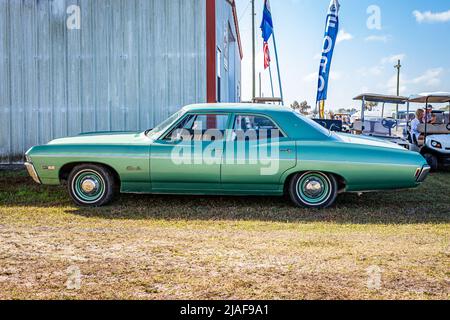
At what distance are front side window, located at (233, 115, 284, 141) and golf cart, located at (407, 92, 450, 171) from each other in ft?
17.1

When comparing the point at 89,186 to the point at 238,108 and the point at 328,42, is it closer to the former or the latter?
the point at 238,108

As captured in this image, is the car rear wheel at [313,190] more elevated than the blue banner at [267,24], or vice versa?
the blue banner at [267,24]

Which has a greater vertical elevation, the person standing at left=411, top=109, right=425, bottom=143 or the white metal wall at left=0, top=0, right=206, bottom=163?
the white metal wall at left=0, top=0, right=206, bottom=163

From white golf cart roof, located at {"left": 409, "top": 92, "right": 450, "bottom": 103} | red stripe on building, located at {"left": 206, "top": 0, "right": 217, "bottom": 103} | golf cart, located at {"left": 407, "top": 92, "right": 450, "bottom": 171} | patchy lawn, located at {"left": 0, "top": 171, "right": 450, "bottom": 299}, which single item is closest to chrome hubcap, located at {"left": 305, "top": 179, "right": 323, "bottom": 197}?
patchy lawn, located at {"left": 0, "top": 171, "right": 450, "bottom": 299}

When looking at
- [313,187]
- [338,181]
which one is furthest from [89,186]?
[338,181]

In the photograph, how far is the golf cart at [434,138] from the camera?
31.4 ft

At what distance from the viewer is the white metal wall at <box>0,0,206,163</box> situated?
32.5 feet

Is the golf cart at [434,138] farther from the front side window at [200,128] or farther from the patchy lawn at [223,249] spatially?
the front side window at [200,128]

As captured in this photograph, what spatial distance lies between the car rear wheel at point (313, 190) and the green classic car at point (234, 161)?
0.5 inches

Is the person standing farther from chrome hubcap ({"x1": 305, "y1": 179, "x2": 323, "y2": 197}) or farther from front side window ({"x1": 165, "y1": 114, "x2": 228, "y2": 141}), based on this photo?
front side window ({"x1": 165, "y1": 114, "x2": 228, "y2": 141})

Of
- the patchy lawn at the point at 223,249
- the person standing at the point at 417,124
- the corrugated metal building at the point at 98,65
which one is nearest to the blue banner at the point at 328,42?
the person standing at the point at 417,124

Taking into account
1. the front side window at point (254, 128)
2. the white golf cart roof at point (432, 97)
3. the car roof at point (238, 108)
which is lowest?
the front side window at point (254, 128)

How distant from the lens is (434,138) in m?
9.73
